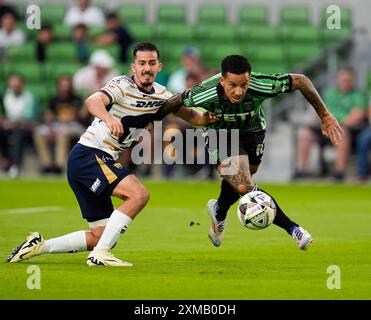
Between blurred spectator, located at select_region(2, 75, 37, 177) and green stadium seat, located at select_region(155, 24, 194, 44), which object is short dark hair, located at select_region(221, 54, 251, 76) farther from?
green stadium seat, located at select_region(155, 24, 194, 44)

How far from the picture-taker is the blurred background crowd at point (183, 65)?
22.6 m

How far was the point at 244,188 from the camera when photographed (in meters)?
11.5

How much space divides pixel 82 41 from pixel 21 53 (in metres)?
2.05

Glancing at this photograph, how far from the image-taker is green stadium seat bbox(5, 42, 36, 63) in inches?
1021

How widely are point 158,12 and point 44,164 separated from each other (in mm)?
5429

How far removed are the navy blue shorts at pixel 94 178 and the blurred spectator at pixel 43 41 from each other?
14.6 m

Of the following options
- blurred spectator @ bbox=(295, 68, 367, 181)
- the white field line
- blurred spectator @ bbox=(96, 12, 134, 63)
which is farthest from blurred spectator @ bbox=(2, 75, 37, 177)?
the white field line

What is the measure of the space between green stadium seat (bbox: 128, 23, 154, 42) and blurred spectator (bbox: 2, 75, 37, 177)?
3.36m

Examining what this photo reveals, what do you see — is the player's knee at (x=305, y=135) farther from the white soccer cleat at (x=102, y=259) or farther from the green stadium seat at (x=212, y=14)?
the white soccer cleat at (x=102, y=259)

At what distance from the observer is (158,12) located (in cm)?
2673

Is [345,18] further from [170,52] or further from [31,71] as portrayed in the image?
[31,71]

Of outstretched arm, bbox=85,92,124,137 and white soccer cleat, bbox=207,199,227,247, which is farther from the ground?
outstretched arm, bbox=85,92,124,137

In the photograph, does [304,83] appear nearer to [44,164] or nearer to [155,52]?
[155,52]
